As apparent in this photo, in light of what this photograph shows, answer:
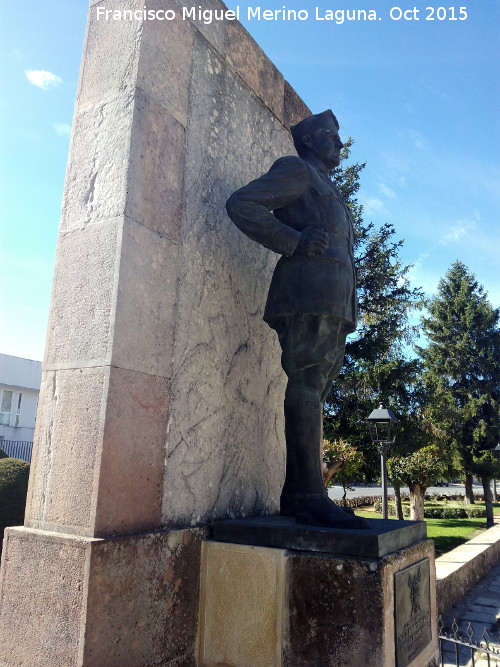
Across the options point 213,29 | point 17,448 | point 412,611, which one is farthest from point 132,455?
point 17,448

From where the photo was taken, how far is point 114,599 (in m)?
2.21

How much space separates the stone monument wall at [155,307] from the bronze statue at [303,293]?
365 mm

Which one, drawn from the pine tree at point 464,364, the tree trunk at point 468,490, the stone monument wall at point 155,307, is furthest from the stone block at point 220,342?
the tree trunk at point 468,490

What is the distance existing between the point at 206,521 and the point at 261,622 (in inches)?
22.8

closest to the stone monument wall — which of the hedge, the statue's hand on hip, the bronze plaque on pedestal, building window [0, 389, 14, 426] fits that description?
the statue's hand on hip

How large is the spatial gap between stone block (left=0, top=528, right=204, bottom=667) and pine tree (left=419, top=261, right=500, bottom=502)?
2638cm

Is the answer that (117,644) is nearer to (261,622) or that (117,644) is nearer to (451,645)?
(261,622)

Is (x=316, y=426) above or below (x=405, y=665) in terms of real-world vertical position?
above

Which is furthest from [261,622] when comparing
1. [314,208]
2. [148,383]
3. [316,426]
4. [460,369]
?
[460,369]

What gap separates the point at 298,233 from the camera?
2.88 metres

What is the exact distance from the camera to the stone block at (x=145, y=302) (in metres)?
2.47

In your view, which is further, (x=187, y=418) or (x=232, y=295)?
(x=232, y=295)

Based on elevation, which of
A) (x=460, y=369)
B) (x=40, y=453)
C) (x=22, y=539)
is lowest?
(x=22, y=539)

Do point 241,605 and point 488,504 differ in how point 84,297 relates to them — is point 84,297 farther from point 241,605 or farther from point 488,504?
point 488,504
